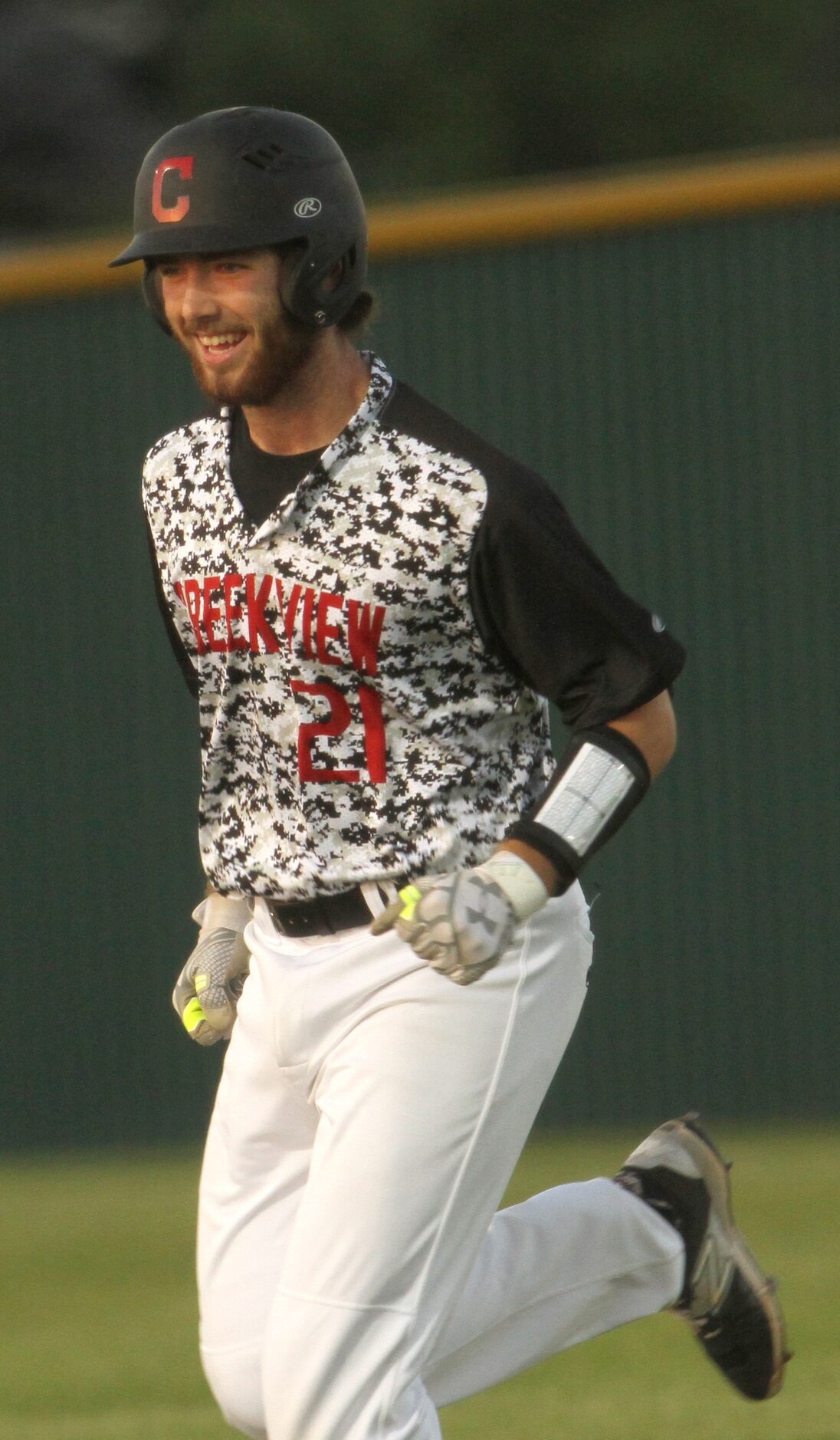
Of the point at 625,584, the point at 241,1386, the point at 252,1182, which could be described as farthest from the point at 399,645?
the point at 625,584

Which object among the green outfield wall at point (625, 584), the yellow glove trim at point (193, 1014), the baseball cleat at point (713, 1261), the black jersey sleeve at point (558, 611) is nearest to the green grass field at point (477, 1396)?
the baseball cleat at point (713, 1261)

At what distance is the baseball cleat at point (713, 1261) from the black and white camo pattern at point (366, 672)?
3.28 feet

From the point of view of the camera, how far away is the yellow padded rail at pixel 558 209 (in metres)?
10.0

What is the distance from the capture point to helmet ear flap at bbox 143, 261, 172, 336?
3.94m

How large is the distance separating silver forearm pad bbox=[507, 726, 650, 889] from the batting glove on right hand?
815 mm

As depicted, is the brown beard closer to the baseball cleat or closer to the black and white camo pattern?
the black and white camo pattern

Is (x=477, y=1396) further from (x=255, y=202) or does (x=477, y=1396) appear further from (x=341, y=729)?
(x=255, y=202)

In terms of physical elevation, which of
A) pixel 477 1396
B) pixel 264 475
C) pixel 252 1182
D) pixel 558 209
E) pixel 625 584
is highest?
pixel 558 209

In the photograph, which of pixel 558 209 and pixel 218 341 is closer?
pixel 218 341

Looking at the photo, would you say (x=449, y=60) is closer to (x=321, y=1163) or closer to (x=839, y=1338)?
(x=839, y=1338)

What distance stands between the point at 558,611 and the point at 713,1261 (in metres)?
1.54

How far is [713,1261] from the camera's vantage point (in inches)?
177

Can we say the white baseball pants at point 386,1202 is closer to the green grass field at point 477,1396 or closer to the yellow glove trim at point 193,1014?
the green grass field at point 477,1396

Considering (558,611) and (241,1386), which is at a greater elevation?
(558,611)
